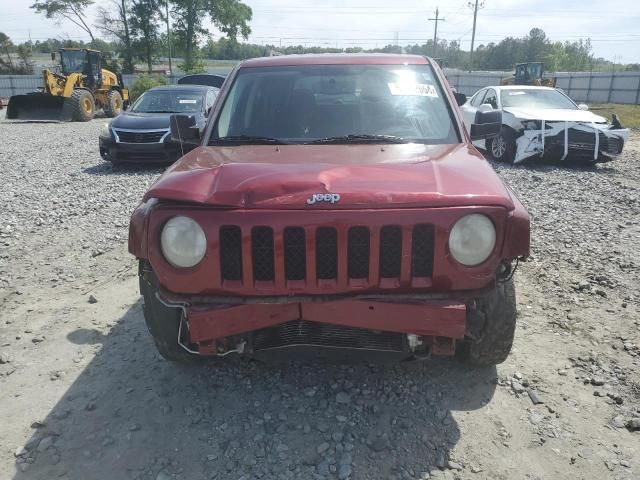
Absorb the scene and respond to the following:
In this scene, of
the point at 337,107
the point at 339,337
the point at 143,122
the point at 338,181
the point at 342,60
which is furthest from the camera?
the point at 143,122

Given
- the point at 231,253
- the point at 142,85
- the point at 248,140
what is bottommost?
the point at 231,253

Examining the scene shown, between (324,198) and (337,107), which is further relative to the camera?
(337,107)

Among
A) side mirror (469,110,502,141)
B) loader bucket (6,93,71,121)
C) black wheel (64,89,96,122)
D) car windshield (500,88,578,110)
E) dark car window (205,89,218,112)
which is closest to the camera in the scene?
side mirror (469,110,502,141)

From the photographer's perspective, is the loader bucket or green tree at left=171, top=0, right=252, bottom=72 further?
green tree at left=171, top=0, right=252, bottom=72

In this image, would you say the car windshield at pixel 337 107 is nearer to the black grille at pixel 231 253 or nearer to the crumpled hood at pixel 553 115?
the black grille at pixel 231 253

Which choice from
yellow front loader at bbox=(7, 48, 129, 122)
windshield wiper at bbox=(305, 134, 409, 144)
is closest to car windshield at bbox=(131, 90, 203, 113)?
windshield wiper at bbox=(305, 134, 409, 144)

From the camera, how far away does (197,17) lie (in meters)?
47.2

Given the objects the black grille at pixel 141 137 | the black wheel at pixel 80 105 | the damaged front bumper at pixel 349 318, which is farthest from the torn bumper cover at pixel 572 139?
the black wheel at pixel 80 105

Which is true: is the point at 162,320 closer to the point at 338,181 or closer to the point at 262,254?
the point at 262,254

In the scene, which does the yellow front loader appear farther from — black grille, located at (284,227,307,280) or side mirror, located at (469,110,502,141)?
black grille, located at (284,227,307,280)

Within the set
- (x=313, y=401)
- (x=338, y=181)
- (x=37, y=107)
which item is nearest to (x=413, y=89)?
(x=338, y=181)

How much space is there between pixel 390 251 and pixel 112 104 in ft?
76.6

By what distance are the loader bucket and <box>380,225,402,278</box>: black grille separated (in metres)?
20.3

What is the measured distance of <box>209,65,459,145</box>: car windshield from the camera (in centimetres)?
338
